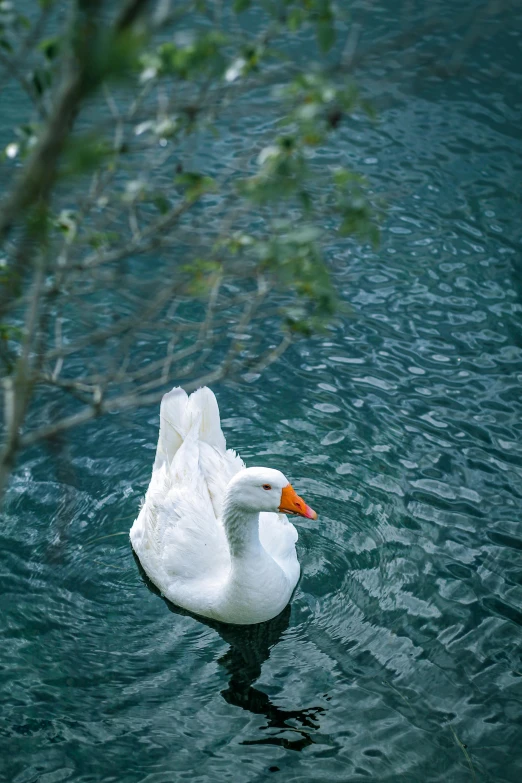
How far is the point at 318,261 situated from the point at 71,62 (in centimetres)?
133

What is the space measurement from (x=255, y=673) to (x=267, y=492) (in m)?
1.24

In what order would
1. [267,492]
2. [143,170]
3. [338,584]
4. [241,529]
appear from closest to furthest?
[143,170]
[267,492]
[241,529]
[338,584]

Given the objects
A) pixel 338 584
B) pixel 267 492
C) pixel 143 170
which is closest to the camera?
pixel 143 170

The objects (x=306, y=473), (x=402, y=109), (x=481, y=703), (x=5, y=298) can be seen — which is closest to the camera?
(x=5, y=298)

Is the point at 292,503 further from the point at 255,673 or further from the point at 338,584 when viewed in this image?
the point at 255,673

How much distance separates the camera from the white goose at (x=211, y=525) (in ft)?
18.0

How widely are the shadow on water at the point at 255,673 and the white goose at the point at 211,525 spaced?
0.40 feet

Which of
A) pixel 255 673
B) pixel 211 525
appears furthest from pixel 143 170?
pixel 255 673

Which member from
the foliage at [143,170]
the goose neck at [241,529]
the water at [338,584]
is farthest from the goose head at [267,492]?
the foliage at [143,170]

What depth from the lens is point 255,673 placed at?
18.5 ft

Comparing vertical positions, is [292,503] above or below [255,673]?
above

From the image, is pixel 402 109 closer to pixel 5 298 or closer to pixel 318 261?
pixel 318 261

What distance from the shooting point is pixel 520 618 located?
5805 mm

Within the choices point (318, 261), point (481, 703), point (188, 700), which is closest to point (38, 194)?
point (318, 261)
